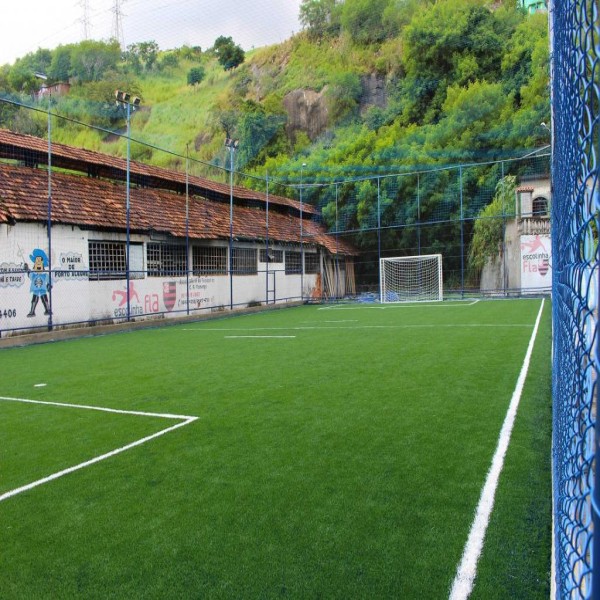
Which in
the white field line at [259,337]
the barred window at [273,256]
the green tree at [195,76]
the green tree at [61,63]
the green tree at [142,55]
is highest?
the green tree at [142,55]

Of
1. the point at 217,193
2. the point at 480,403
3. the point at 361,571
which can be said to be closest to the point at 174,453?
the point at 361,571

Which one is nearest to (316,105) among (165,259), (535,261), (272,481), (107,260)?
(535,261)

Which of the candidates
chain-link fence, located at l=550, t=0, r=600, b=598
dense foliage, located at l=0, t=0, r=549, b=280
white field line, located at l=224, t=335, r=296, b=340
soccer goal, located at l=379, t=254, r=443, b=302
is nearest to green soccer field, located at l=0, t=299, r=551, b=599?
chain-link fence, located at l=550, t=0, r=600, b=598

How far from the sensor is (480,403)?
6.34 m

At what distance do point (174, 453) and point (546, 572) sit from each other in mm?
3099

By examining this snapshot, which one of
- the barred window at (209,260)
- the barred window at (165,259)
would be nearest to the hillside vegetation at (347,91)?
the barred window at (209,260)

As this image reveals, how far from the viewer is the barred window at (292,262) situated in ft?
93.3

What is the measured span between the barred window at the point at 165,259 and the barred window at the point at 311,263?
9931 mm

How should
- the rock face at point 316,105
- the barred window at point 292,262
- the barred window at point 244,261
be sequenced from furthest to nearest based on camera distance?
1. the rock face at point 316,105
2. the barred window at point 292,262
3. the barred window at point 244,261

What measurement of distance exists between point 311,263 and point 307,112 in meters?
29.9

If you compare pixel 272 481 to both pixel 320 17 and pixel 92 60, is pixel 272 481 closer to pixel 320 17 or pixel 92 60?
pixel 320 17

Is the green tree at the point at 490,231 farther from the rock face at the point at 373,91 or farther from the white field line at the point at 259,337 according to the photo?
the rock face at the point at 373,91

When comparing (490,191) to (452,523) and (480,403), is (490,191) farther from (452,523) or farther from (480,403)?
(452,523)

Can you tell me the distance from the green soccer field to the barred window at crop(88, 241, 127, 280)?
8826 mm
